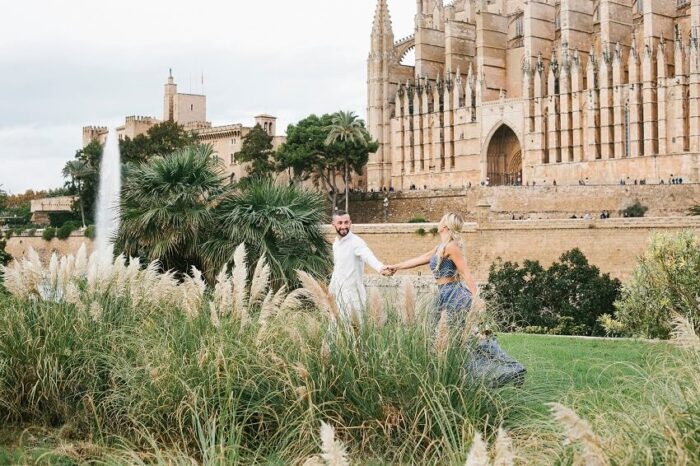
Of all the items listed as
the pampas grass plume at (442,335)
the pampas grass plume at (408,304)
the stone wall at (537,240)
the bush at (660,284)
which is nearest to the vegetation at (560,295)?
the bush at (660,284)

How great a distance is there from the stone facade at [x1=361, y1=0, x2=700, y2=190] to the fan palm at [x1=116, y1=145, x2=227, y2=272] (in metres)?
29.3

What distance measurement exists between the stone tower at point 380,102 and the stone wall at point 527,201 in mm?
7426

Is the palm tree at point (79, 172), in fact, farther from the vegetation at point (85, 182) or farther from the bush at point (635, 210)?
the bush at point (635, 210)

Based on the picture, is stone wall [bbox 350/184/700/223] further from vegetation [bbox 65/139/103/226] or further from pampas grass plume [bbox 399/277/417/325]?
pampas grass plume [bbox 399/277/417/325]

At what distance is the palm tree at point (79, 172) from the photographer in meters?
50.1

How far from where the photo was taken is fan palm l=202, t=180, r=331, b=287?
1382cm

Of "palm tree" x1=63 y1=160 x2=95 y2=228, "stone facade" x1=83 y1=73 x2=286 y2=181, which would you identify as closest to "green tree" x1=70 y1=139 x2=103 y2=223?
"palm tree" x1=63 y1=160 x2=95 y2=228

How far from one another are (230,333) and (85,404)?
110cm

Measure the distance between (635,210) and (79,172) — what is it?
27.3m

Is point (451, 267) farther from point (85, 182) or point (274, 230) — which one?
point (85, 182)

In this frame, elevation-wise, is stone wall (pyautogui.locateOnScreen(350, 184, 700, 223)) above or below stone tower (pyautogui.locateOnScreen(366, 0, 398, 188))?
below

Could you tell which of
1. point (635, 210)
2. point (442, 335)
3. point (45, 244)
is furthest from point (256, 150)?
point (442, 335)

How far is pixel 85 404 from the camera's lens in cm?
666

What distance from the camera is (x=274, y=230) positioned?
13992 mm
